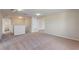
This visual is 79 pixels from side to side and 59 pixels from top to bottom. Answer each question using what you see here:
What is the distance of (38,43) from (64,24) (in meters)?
0.70

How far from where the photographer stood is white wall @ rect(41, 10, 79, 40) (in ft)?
6.72

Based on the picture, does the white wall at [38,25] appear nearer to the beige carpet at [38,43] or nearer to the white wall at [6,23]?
the beige carpet at [38,43]

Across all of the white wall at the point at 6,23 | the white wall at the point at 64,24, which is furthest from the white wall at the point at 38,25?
the white wall at the point at 6,23

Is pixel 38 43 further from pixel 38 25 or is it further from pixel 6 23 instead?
pixel 6 23

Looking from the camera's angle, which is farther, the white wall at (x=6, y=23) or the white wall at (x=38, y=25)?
the white wall at (x=38, y=25)

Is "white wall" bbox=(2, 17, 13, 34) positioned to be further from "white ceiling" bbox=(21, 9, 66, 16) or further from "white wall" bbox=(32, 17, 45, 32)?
"white wall" bbox=(32, 17, 45, 32)

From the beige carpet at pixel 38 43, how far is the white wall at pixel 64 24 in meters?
0.11

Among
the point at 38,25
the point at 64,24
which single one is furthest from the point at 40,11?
the point at 64,24

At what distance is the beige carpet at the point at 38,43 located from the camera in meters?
2.07

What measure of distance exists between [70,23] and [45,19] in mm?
546

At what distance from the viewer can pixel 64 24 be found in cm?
210

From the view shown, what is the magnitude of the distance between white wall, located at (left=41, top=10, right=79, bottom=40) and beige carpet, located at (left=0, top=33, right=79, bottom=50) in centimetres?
11
